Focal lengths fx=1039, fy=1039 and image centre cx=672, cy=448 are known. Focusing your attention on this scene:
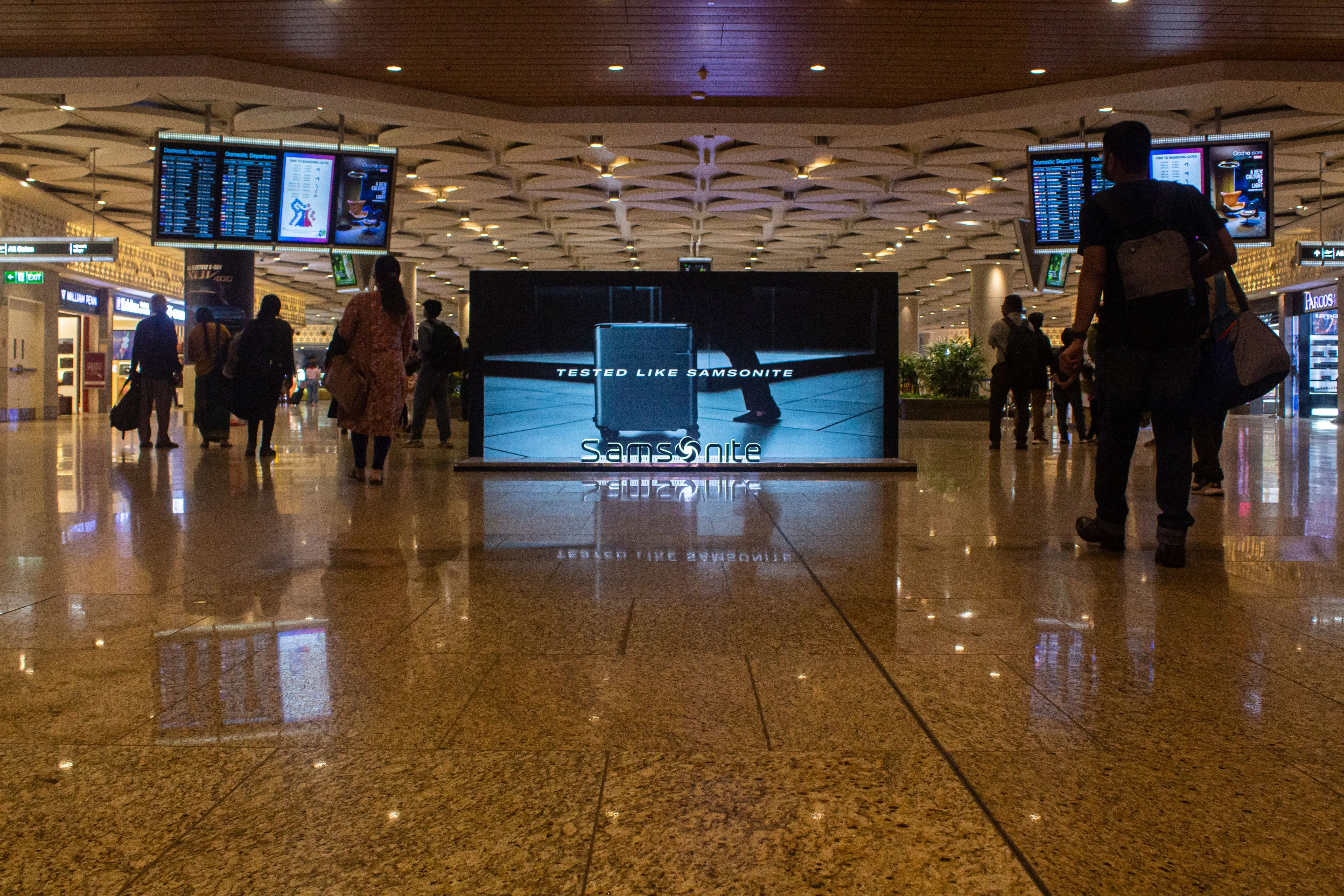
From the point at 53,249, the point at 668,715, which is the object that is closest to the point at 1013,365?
the point at 668,715

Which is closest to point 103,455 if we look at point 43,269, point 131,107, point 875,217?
point 131,107

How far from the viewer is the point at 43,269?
24297 millimetres

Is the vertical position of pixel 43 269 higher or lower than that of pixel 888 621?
higher

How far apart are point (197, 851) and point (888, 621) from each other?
1.94 meters

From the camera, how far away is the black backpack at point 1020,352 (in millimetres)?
11742

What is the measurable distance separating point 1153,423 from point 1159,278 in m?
0.62

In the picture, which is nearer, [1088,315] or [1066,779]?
[1066,779]

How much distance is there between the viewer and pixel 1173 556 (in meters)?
3.77

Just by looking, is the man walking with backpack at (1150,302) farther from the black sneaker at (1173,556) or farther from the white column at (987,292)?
the white column at (987,292)

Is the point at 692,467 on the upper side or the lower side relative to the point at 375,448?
lower

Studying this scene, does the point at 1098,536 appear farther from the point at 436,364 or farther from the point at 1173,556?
the point at 436,364

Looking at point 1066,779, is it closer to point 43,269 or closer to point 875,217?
point 875,217

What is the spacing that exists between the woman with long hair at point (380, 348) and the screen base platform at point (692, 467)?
127 cm

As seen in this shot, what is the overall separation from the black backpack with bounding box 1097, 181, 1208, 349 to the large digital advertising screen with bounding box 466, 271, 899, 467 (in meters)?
4.41
